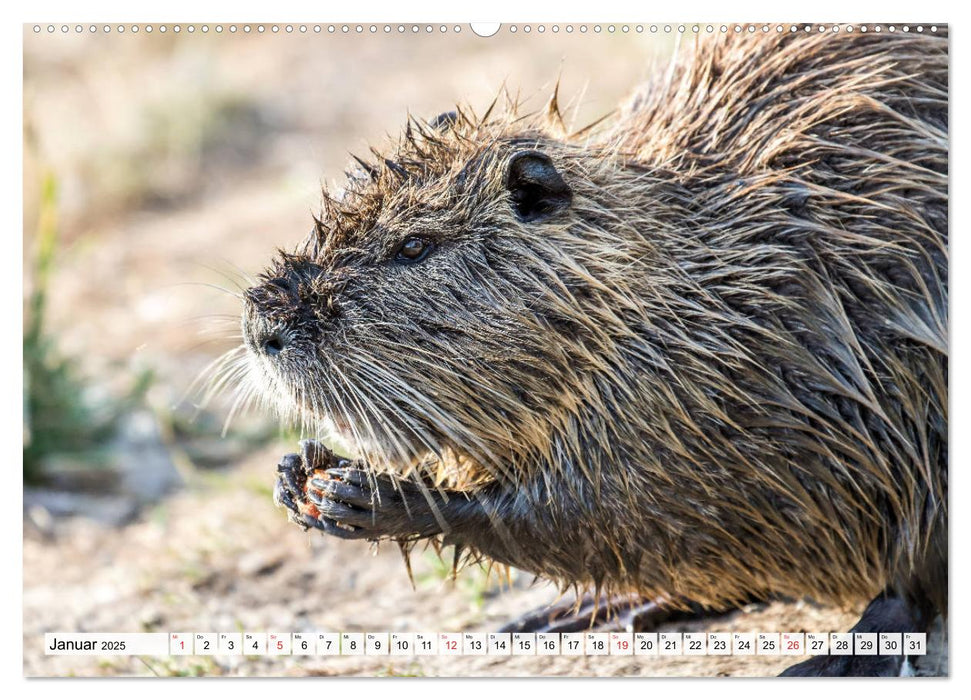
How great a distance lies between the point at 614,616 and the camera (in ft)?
11.0

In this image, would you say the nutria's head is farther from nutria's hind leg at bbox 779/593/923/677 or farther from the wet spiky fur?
nutria's hind leg at bbox 779/593/923/677

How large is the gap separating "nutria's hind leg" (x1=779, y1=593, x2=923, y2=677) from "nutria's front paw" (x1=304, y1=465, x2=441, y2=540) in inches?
39.2

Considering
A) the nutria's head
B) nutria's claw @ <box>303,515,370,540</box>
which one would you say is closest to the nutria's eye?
the nutria's head

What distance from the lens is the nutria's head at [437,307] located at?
2.64 m

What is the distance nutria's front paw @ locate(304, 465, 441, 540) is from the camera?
8.99ft

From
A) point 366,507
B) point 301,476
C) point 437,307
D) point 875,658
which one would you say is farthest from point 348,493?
point 875,658

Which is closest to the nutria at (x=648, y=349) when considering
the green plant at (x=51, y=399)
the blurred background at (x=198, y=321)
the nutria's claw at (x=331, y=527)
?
the nutria's claw at (x=331, y=527)

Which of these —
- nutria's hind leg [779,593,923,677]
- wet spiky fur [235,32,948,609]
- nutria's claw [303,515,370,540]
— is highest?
wet spiky fur [235,32,948,609]

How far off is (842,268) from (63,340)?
3.93 m

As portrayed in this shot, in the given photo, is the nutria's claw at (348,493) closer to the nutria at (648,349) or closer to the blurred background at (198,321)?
the nutria at (648,349)

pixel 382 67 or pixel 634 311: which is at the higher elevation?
pixel 382 67

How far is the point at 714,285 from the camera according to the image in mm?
2875
